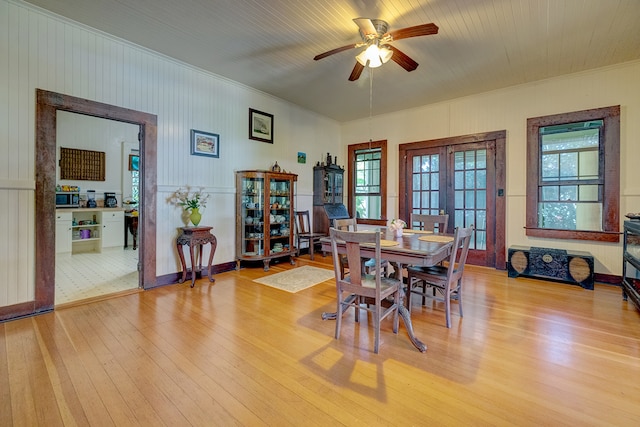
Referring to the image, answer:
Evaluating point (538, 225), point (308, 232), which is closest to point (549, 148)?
point (538, 225)

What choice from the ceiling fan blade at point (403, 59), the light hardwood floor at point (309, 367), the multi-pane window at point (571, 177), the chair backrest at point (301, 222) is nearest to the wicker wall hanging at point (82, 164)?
the light hardwood floor at point (309, 367)

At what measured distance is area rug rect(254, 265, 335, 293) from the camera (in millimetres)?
3791

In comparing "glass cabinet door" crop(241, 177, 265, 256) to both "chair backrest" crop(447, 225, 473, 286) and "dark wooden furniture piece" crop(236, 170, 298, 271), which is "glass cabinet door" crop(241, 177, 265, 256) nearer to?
"dark wooden furniture piece" crop(236, 170, 298, 271)

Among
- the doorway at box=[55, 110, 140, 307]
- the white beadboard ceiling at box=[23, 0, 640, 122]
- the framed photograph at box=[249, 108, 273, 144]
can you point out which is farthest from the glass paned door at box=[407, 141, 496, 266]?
the doorway at box=[55, 110, 140, 307]

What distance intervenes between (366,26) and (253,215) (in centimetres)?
309

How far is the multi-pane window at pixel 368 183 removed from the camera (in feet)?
20.4

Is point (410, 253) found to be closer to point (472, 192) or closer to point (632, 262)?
point (632, 262)

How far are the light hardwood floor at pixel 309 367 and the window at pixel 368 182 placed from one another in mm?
3270

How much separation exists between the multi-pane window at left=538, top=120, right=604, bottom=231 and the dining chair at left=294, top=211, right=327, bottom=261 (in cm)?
364

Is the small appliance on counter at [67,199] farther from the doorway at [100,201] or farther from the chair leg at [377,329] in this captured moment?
the chair leg at [377,329]

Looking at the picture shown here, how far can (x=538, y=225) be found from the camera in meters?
4.43

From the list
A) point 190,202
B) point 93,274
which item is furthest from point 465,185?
point 93,274

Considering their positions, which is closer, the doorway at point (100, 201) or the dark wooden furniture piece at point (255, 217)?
the dark wooden furniture piece at point (255, 217)

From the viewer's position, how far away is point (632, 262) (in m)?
3.09
